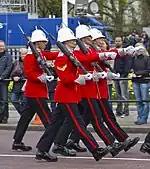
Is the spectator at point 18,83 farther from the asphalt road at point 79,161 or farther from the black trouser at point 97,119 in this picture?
the black trouser at point 97,119

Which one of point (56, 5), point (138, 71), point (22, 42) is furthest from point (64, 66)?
point (56, 5)

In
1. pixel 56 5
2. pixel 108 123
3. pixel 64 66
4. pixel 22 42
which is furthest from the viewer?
pixel 56 5

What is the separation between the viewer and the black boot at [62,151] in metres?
12.1

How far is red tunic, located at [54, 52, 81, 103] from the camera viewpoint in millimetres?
11016

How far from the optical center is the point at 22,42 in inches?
1265

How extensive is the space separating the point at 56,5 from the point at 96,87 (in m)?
35.0

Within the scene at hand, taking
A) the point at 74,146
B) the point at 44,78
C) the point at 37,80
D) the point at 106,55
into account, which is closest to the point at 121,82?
the point at 74,146

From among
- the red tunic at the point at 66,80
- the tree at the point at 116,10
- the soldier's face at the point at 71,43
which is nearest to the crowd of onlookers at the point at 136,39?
the tree at the point at 116,10

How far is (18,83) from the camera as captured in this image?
1591 centimetres

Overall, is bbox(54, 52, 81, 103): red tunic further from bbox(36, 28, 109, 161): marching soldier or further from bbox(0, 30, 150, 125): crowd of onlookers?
bbox(0, 30, 150, 125): crowd of onlookers

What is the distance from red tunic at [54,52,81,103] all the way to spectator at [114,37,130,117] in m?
5.08

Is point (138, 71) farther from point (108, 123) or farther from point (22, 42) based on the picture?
point (22, 42)

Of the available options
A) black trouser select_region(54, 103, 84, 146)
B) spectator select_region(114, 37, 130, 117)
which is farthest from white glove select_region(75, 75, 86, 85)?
spectator select_region(114, 37, 130, 117)

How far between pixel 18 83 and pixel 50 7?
102 ft
